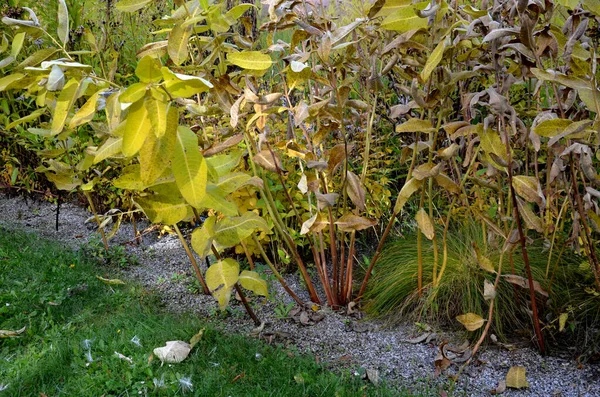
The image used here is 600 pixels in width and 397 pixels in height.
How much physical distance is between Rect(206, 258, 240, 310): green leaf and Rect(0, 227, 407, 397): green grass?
294 mm

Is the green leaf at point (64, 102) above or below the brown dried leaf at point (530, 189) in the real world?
above

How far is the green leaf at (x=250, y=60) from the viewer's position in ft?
6.50

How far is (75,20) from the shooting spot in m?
4.10

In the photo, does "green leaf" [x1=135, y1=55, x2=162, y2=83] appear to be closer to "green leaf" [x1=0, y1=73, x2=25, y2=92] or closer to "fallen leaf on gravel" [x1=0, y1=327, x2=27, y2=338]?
"green leaf" [x1=0, y1=73, x2=25, y2=92]

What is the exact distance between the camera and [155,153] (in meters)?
1.58

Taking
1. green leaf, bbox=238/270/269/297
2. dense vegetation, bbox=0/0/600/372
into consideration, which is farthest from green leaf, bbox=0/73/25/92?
green leaf, bbox=238/270/269/297

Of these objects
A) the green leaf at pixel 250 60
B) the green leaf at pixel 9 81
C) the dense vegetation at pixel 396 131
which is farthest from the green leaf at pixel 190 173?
the green leaf at pixel 9 81

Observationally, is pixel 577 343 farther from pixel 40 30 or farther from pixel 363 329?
pixel 40 30

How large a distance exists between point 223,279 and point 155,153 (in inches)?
29.1

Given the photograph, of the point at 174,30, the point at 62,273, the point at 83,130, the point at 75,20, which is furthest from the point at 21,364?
the point at 75,20

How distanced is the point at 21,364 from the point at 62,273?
0.93m

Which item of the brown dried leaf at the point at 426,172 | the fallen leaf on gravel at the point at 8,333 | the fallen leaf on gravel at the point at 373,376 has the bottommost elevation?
the fallen leaf on gravel at the point at 8,333

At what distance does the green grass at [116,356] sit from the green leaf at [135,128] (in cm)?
97

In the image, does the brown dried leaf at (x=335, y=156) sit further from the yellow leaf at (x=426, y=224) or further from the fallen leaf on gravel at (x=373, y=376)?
the fallen leaf on gravel at (x=373, y=376)
